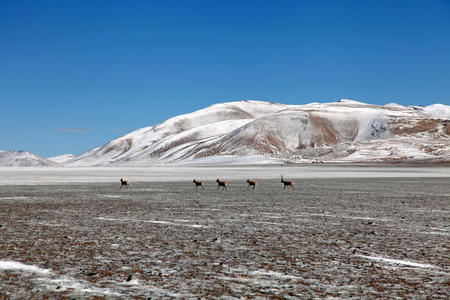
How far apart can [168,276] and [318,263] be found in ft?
10.2

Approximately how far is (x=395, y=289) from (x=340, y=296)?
1.08 m

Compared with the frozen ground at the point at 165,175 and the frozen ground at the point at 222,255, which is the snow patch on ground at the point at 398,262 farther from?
the frozen ground at the point at 165,175

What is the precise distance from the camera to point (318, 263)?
9.92 m

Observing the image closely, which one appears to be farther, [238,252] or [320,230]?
[320,230]

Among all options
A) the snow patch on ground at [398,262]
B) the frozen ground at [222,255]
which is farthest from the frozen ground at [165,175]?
the snow patch on ground at [398,262]

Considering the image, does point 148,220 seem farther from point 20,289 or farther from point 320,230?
point 20,289

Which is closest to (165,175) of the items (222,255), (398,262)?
(222,255)

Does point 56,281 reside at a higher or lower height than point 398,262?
higher

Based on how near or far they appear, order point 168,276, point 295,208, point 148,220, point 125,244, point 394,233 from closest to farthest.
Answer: point 168,276 < point 125,244 < point 394,233 < point 148,220 < point 295,208

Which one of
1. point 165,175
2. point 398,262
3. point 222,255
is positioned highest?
point 165,175

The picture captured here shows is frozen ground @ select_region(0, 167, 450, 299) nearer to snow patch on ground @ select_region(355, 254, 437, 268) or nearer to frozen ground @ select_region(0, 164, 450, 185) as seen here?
snow patch on ground @ select_region(355, 254, 437, 268)


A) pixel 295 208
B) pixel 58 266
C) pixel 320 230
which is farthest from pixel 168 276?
pixel 295 208

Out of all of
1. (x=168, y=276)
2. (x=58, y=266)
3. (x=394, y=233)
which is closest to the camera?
(x=168, y=276)

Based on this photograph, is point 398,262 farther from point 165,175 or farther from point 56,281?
point 165,175
